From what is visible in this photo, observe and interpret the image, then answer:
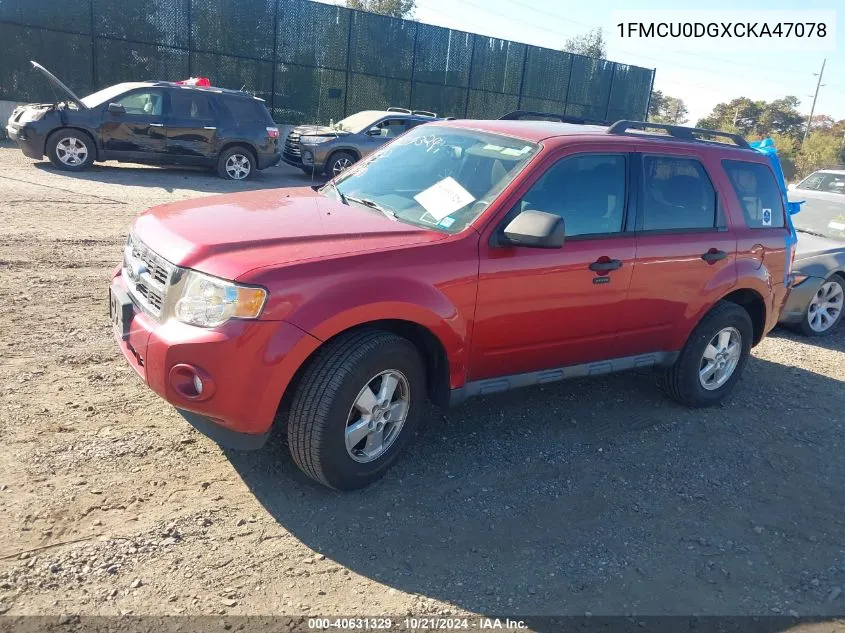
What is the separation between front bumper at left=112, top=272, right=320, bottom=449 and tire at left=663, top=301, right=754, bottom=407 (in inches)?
117

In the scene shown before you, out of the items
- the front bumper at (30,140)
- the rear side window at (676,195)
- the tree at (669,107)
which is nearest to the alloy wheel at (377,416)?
the rear side window at (676,195)

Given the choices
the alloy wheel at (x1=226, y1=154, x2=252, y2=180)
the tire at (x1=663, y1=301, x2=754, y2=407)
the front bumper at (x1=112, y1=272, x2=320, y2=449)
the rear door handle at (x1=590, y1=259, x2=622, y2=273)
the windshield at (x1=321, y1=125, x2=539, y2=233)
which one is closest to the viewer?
the front bumper at (x1=112, y1=272, x2=320, y2=449)

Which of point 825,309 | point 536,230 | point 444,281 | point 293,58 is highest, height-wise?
point 293,58

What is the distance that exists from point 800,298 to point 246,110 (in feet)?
35.2

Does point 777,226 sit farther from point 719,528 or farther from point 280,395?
point 280,395

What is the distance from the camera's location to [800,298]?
7.29 m

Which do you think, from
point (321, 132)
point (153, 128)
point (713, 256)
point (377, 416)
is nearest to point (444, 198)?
point (377, 416)

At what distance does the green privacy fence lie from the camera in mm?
17344

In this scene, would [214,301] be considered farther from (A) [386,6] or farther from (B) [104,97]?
(A) [386,6]

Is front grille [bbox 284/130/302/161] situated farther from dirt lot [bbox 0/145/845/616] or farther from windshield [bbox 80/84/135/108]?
dirt lot [bbox 0/145/845/616]

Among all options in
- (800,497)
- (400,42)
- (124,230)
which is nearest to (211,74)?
(400,42)

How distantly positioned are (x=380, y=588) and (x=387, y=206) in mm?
2129

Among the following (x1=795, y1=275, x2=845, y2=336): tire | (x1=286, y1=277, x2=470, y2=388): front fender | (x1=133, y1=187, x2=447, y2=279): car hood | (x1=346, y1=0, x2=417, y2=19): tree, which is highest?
(x1=346, y1=0, x2=417, y2=19): tree

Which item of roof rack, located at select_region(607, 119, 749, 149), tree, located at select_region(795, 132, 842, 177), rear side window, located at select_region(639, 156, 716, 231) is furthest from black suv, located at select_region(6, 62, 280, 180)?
tree, located at select_region(795, 132, 842, 177)
